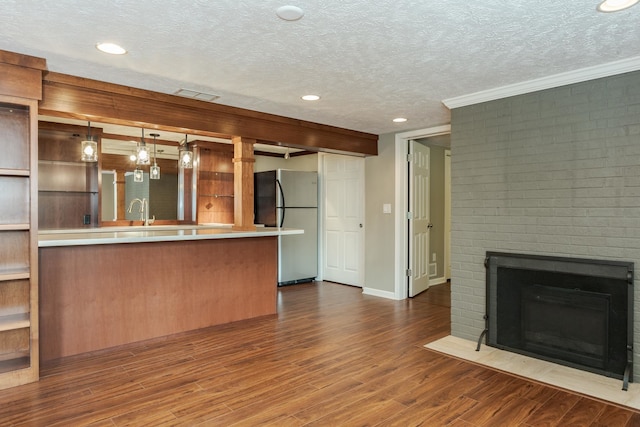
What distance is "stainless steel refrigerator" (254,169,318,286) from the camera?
20.5 feet

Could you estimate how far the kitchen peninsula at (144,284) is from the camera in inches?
124

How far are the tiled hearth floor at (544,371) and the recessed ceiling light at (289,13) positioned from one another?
9.09 ft

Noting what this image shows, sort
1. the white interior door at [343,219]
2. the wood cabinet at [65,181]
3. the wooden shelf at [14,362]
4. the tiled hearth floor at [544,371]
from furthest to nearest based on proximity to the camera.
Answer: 1. the white interior door at [343,219]
2. the wood cabinet at [65,181]
3. the wooden shelf at [14,362]
4. the tiled hearth floor at [544,371]

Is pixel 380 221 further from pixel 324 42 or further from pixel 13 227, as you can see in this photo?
pixel 13 227

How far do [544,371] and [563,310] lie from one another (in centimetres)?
48

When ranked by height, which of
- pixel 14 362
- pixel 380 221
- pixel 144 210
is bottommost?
pixel 14 362

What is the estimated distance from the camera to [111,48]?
2521mm

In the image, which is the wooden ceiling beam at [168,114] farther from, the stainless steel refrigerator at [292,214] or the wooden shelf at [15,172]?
the stainless steel refrigerator at [292,214]

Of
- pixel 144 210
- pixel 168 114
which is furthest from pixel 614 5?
pixel 144 210

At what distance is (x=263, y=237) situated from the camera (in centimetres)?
443

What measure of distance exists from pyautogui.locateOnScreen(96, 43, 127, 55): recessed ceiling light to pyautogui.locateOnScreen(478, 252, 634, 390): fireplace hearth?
10.5 ft

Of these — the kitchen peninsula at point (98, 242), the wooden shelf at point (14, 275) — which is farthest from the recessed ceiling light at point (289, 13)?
the wooden shelf at point (14, 275)

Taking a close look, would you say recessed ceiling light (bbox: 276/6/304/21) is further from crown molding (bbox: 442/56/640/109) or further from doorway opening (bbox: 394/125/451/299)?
doorway opening (bbox: 394/125/451/299)

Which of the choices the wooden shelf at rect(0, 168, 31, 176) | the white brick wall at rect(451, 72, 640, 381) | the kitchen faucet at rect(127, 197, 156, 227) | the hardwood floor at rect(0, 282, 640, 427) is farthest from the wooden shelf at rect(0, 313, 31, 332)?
the white brick wall at rect(451, 72, 640, 381)
